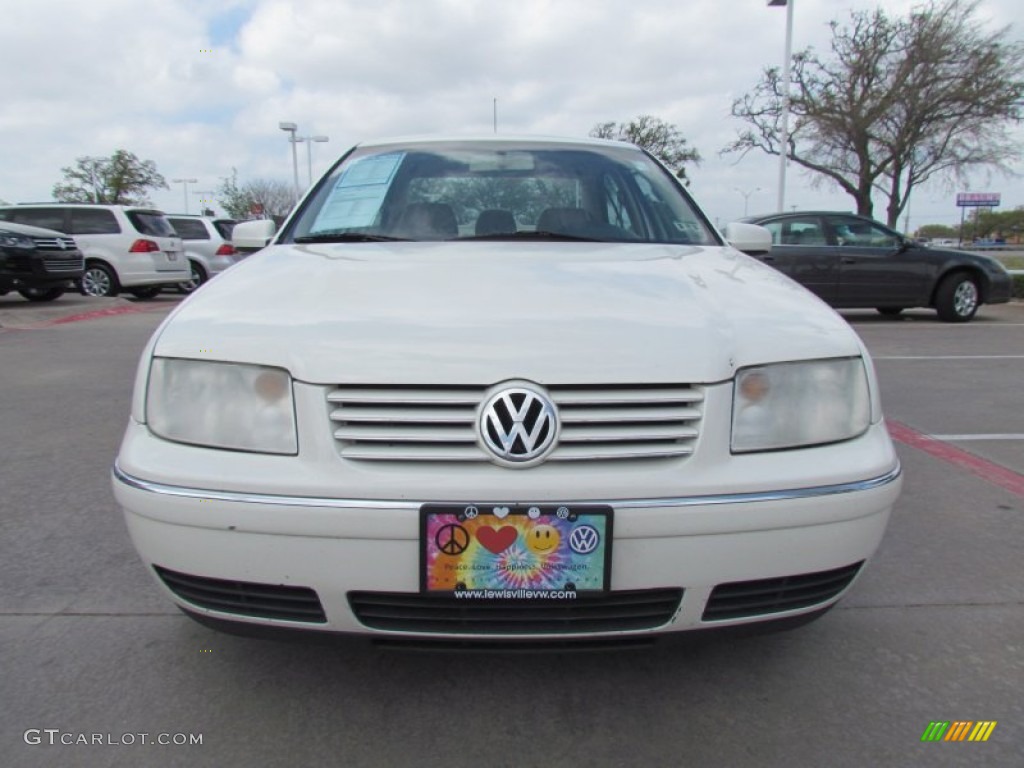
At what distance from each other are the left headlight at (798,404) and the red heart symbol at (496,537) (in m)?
0.53

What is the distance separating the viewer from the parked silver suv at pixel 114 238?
41.9 feet

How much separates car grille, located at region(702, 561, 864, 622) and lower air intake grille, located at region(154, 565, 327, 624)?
2.81 feet

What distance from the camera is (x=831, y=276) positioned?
9.99 metres

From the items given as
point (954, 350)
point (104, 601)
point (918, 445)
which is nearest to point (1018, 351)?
point (954, 350)

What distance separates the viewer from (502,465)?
1.53 metres

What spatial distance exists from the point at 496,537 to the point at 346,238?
1.42 m

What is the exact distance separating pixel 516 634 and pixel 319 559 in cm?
44

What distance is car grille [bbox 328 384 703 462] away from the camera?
5.08ft

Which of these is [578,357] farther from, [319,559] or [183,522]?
[183,522]

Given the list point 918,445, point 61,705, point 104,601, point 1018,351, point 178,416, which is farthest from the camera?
point 1018,351

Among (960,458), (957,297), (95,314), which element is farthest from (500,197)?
(95,314)

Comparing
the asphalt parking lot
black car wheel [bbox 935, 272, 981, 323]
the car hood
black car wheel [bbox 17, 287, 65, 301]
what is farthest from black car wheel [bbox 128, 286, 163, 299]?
the car hood

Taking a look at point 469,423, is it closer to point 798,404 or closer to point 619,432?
point 619,432

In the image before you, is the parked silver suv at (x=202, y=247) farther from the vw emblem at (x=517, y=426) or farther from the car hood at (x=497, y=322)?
the vw emblem at (x=517, y=426)
